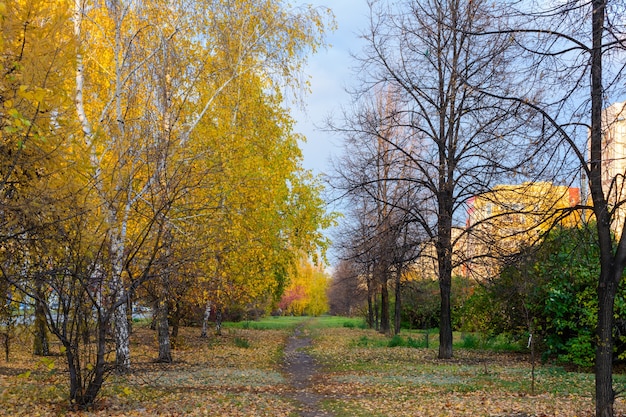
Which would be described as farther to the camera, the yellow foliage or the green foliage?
the yellow foliage

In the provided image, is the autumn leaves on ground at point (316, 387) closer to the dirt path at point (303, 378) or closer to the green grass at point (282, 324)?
the dirt path at point (303, 378)

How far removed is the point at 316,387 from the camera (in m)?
12.5

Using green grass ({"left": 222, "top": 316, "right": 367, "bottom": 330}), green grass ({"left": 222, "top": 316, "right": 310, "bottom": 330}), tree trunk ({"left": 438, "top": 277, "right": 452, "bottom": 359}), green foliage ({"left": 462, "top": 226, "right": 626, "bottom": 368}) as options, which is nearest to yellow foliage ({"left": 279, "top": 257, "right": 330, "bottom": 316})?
green grass ({"left": 222, "top": 316, "right": 367, "bottom": 330})

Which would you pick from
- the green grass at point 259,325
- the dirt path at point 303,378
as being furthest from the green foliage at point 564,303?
the green grass at point 259,325

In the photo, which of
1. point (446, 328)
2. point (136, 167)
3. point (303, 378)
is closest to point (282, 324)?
point (446, 328)

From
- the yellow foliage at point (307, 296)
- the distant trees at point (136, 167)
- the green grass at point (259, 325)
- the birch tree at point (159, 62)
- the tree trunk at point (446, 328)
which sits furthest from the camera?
the yellow foliage at point (307, 296)

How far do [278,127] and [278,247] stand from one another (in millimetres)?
5040

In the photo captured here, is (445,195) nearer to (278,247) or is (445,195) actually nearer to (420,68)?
(420,68)

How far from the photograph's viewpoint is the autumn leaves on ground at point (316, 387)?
8805 millimetres

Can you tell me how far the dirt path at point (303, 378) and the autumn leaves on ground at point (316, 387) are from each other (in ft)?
0.08

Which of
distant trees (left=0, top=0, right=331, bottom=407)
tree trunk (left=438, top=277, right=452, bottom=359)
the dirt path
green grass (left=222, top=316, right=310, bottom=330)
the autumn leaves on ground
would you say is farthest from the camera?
green grass (left=222, top=316, right=310, bottom=330)

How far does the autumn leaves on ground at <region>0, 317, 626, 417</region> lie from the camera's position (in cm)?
880

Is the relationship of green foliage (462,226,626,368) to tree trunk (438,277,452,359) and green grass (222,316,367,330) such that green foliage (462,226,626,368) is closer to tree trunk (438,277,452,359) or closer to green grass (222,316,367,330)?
tree trunk (438,277,452,359)

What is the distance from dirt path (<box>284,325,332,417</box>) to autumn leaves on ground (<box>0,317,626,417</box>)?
2 centimetres
